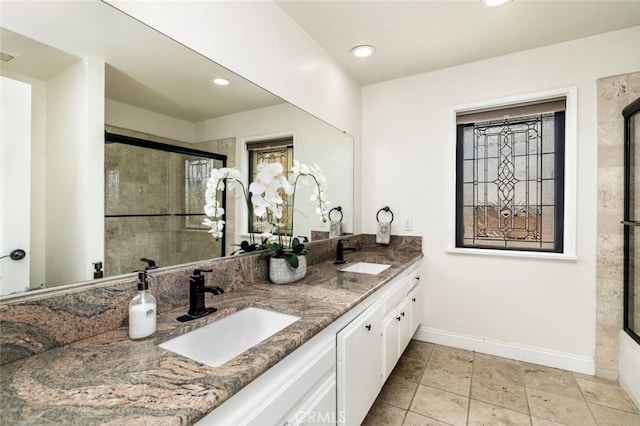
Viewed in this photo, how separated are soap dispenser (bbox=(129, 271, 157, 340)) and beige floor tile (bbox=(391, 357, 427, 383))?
1874mm

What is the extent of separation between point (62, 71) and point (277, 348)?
3.55ft

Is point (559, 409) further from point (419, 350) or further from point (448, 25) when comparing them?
point (448, 25)

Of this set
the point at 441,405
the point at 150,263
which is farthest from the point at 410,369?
the point at 150,263

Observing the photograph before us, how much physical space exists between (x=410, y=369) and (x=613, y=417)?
1170 millimetres

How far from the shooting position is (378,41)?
2.24 m

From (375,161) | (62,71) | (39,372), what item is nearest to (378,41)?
(375,161)

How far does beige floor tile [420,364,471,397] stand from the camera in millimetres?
2049

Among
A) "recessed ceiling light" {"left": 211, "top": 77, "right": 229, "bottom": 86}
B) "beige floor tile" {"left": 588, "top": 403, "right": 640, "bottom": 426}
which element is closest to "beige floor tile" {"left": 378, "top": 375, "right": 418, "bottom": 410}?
"beige floor tile" {"left": 588, "top": 403, "right": 640, "bottom": 426}

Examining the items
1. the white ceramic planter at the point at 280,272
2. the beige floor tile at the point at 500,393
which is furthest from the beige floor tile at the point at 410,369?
the white ceramic planter at the point at 280,272

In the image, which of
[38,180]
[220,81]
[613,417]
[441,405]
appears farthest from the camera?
[441,405]

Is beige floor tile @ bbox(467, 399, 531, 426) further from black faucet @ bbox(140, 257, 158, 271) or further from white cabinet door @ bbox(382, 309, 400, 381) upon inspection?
black faucet @ bbox(140, 257, 158, 271)

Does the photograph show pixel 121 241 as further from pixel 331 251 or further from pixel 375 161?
pixel 375 161

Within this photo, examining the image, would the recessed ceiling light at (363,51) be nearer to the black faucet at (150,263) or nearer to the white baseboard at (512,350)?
the black faucet at (150,263)

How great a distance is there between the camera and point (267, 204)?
158 cm
